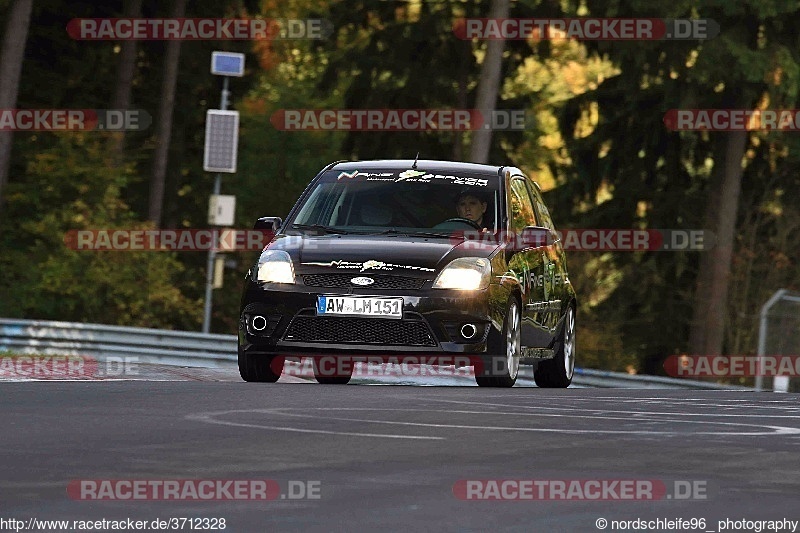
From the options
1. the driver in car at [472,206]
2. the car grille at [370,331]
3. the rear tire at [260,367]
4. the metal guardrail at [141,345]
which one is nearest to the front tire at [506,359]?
the car grille at [370,331]

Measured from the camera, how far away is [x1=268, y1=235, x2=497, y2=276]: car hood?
14.8 meters

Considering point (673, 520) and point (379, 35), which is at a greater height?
point (379, 35)

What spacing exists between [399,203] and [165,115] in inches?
1352

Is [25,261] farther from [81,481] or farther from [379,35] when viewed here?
[81,481]

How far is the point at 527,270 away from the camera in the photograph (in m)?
16.1

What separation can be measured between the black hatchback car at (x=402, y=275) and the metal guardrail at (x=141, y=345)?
742cm

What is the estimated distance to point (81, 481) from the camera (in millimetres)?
7930

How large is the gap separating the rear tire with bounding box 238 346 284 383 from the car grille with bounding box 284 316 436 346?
894mm

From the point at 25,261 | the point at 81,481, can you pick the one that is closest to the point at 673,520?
the point at 81,481

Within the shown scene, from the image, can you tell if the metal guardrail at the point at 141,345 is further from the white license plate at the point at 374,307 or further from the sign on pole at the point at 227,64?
the white license plate at the point at 374,307

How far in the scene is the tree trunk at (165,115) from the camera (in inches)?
1959

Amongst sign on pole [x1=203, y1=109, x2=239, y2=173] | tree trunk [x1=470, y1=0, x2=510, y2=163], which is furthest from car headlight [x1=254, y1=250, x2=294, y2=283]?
tree trunk [x1=470, y1=0, x2=510, y2=163]

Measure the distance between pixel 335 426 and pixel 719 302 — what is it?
3206cm

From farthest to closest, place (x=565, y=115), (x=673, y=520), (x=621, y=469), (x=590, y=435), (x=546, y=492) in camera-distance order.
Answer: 1. (x=565, y=115)
2. (x=590, y=435)
3. (x=621, y=469)
4. (x=546, y=492)
5. (x=673, y=520)
